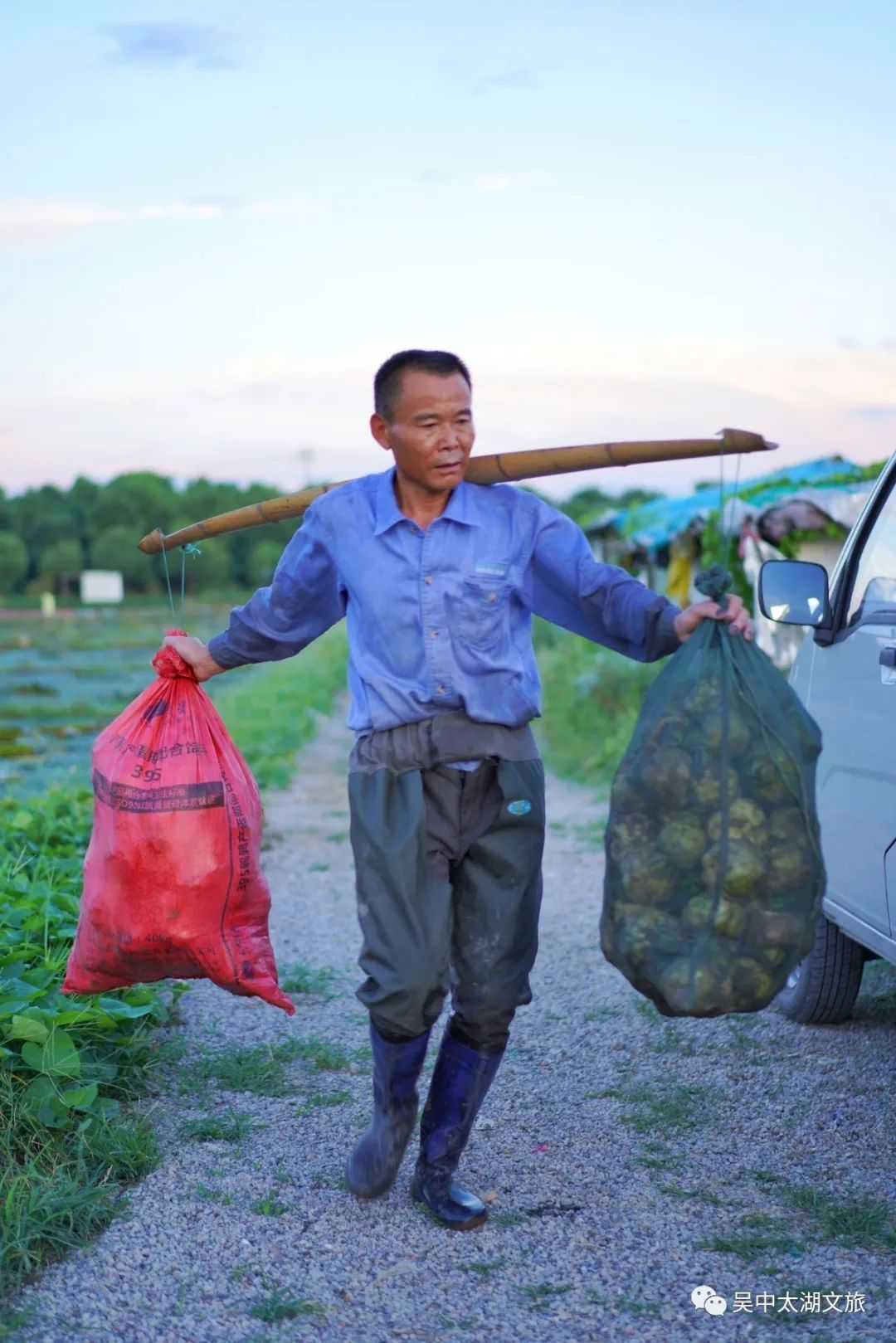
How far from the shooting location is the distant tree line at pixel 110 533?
64.9m

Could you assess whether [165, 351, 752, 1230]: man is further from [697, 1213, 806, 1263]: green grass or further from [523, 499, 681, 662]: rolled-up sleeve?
[697, 1213, 806, 1263]: green grass

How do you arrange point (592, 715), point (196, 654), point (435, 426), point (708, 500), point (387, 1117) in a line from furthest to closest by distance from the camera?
point (708, 500), point (592, 715), point (196, 654), point (387, 1117), point (435, 426)

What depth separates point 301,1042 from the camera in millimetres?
4578

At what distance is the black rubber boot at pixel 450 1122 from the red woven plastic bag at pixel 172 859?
0.54 meters

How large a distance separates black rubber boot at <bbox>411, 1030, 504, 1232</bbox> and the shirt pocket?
37.6 inches

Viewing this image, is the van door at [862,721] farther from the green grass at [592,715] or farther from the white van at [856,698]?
the green grass at [592,715]

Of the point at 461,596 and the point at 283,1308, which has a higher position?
the point at 461,596

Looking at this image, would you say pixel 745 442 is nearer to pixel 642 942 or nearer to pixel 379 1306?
pixel 642 942

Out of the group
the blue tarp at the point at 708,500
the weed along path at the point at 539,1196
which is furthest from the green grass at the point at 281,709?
the weed along path at the point at 539,1196

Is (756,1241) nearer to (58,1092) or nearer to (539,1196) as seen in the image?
(539,1196)

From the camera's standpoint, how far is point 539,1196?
3.44 meters

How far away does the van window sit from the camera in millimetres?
3887

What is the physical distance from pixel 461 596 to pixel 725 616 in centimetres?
58

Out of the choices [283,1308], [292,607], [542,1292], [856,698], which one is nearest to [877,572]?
[856,698]
